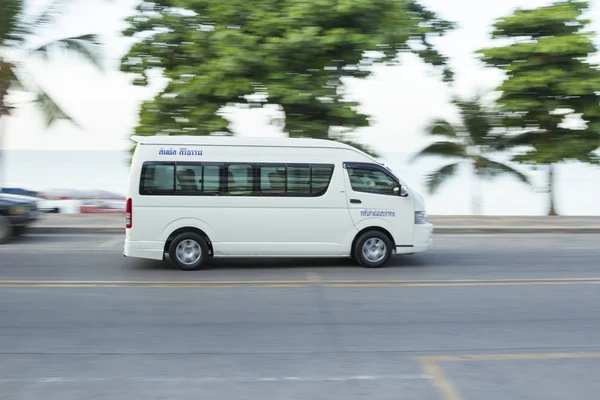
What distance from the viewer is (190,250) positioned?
1159 centimetres

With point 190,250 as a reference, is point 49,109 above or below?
above

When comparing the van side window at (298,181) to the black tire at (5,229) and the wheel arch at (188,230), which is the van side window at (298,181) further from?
the black tire at (5,229)

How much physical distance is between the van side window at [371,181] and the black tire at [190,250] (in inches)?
105

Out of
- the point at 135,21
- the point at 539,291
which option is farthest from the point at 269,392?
the point at 135,21

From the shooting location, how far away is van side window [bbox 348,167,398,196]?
39.2 feet

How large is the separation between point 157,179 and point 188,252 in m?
1.27

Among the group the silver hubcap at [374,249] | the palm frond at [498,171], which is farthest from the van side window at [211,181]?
the palm frond at [498,171]

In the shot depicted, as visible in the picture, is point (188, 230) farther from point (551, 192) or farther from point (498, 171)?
point (551, 192)

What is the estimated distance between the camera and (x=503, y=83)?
2325 cm

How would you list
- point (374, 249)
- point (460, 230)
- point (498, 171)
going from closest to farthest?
point (374, 249) < point (460, 230) < point (498, 171)

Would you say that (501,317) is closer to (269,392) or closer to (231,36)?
(269,392)

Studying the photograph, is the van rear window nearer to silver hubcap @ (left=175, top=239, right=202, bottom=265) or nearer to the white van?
the white van

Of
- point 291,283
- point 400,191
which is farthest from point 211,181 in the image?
point 400,191

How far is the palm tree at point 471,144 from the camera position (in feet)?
80.7
